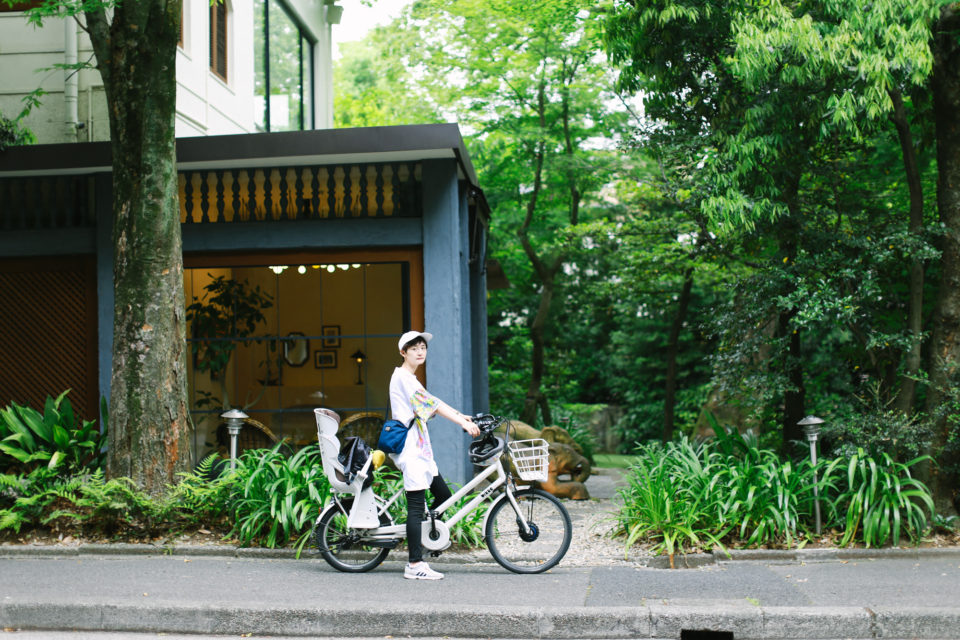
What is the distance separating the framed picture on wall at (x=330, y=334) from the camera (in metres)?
10.6

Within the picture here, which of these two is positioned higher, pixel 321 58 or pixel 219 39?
pixel 321 58

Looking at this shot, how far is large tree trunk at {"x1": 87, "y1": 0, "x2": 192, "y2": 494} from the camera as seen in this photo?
7.62 m

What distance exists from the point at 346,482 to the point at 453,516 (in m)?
0.85

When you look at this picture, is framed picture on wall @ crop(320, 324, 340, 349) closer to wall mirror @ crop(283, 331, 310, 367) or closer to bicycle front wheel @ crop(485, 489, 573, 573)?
wall mirror @ crop(283, 331, 310, 367)

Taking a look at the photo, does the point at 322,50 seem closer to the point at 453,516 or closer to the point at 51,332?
the point at 51,332

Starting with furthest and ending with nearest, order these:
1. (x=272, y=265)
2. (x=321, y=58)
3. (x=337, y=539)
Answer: (x=321, y=58) → (x=272, y=265) → (x=337, y=539)

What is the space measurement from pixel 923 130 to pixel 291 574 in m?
7.40

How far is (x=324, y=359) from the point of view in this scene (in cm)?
1093

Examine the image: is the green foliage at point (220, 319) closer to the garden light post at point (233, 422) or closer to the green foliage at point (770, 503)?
the garden light post at point (233, 422)

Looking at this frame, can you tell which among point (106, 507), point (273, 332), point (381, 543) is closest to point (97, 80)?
point (273, 332)

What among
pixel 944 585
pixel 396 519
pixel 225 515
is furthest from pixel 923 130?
pixel 225 515

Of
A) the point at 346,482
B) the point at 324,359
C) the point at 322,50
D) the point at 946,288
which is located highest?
the point at 322,50

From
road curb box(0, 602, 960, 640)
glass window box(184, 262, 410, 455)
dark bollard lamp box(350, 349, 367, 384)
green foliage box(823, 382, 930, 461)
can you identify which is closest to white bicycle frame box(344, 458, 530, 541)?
road curb box(0, 602, 960, 640)

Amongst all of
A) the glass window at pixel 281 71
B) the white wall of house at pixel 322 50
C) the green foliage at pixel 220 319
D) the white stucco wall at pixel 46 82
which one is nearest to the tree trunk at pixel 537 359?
the white wall of house at pixel 322 50
